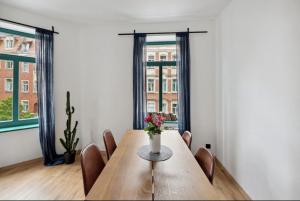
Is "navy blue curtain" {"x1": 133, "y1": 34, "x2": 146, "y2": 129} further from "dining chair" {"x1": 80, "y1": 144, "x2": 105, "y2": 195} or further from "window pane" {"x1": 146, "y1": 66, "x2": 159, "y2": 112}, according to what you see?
"dining chair" {"x1": 80, "y1": 144, "x2": 105, "y2": 195}

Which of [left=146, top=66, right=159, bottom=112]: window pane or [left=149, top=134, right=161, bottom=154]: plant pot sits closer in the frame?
[left=146, top=66, right=159, bottom=112]: window pane

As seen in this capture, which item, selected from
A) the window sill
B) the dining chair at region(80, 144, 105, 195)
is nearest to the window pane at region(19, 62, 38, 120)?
the dining chair at region(80, 144, 105, 195)

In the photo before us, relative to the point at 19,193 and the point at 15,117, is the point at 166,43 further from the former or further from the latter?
the point at 19,193

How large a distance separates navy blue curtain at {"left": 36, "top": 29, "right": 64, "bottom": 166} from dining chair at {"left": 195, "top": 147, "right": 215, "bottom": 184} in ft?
7.00

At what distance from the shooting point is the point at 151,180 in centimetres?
97

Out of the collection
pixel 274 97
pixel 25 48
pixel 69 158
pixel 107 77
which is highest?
pixel 25 48

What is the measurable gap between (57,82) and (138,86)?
136 centimetres

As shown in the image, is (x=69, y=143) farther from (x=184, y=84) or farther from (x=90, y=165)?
(x=184, y=84)

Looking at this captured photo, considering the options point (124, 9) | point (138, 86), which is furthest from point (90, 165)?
point (124, 9)

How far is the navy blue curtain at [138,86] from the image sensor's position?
2975mm

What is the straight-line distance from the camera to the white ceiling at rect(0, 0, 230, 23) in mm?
2359

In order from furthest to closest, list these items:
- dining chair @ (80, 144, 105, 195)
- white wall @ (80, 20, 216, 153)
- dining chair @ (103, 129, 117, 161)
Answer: white wall @ (80, 20, 216, 153) < dining chair @ (103, 129, 117, 161) < dining chair @ (80, 144, 105, 195)

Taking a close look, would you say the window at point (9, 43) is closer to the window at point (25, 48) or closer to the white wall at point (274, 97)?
the window at point (25, 48)

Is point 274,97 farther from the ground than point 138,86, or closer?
closer
